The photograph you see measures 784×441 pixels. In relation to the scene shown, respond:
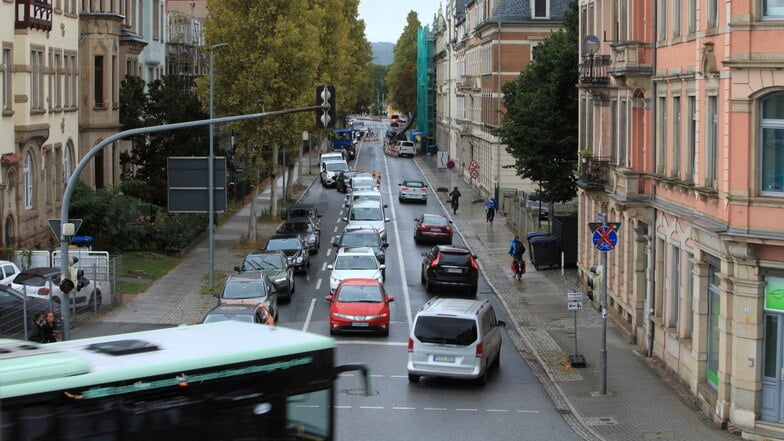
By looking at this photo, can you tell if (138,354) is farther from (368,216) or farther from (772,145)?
(368,216)

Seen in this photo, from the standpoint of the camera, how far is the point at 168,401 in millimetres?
12320

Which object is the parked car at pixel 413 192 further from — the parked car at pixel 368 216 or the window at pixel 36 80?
the window at pixel 36 80

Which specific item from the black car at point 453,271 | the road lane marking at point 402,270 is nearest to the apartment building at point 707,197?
the road lane marking at point 402,270

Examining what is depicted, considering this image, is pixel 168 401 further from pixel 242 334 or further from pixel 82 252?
pixel 82 252

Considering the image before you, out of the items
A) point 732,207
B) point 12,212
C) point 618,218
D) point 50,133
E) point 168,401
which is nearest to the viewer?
point 168,401

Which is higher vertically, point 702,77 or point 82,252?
point 702,77

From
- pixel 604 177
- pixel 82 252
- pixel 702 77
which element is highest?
pixel 702 77

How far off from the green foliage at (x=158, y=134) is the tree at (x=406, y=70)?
9437 centimetres

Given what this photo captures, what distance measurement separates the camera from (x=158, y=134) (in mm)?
52750

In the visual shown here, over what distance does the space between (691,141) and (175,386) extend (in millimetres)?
15415

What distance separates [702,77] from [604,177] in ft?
36.2

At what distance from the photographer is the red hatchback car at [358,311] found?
30.2m

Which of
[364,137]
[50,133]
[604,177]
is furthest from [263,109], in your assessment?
[364,137]

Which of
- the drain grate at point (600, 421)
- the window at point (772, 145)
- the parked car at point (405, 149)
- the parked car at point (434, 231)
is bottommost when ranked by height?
the drain grate at point (600, 421)
